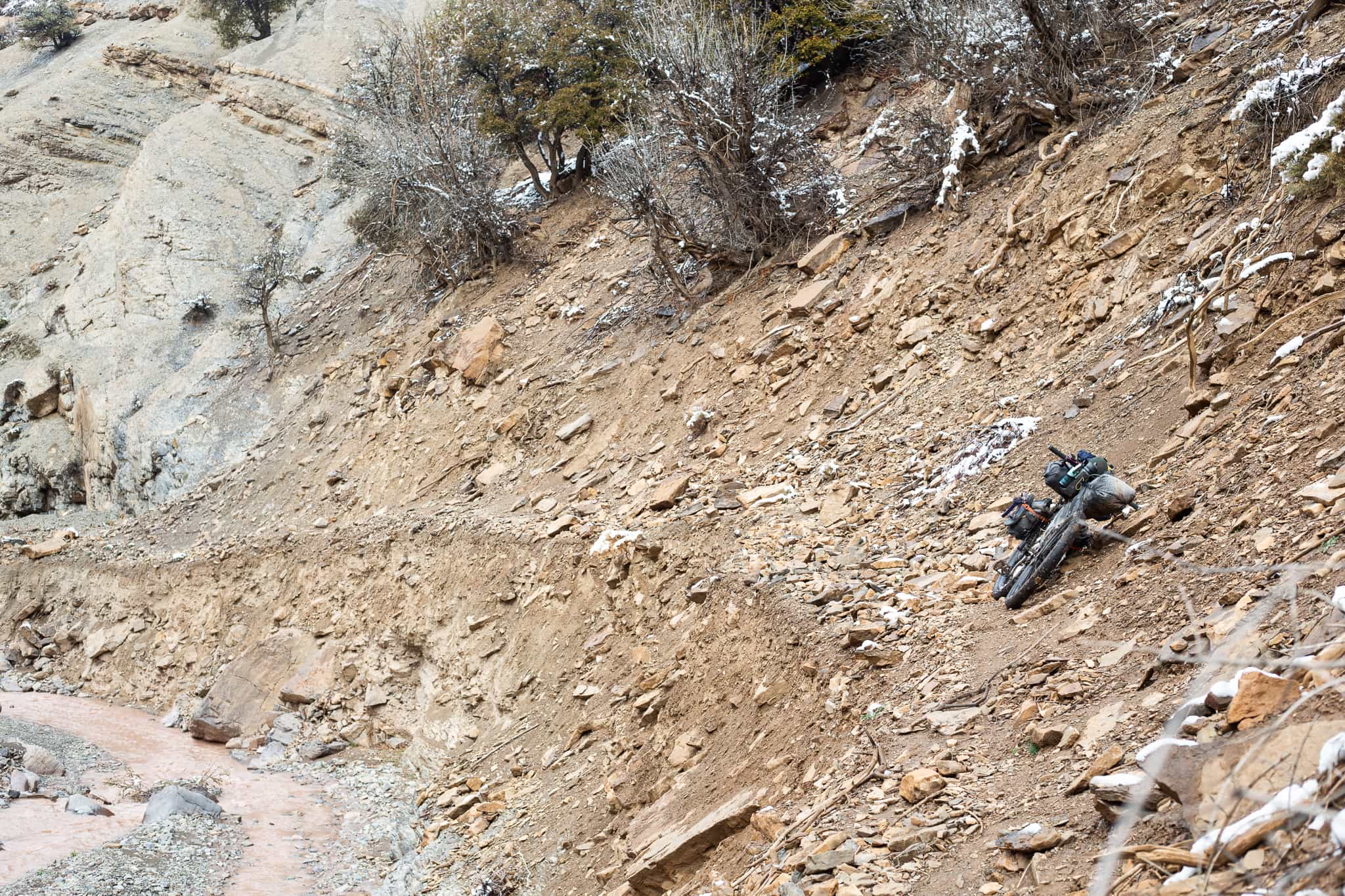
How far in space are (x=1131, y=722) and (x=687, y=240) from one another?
9885 millimetres

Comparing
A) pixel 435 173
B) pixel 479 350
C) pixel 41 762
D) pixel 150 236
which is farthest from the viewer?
pixel 150 236

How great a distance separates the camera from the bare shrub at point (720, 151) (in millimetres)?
12406

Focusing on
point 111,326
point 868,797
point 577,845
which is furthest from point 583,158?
point 868,797

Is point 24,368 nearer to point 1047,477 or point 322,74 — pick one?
point 322,74

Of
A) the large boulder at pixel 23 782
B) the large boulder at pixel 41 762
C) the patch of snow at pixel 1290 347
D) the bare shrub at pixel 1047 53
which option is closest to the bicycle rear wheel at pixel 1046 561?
the patch of snow at pixel 1290 347

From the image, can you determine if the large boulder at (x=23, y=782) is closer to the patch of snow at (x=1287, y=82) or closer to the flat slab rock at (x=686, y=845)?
the flat slab rock at (x=686, y=845)

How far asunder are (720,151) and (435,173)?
6.39 meters

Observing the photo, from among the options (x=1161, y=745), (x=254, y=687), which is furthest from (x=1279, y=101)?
(x=254, y=687)

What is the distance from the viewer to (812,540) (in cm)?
833

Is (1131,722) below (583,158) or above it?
below

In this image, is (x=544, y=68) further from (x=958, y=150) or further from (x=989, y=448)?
(x=989, y=448)

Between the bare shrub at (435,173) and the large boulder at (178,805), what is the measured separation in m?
9.53

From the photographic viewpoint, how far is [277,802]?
35.1 feet

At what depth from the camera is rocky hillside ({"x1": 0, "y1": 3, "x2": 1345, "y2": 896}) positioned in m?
4.11
